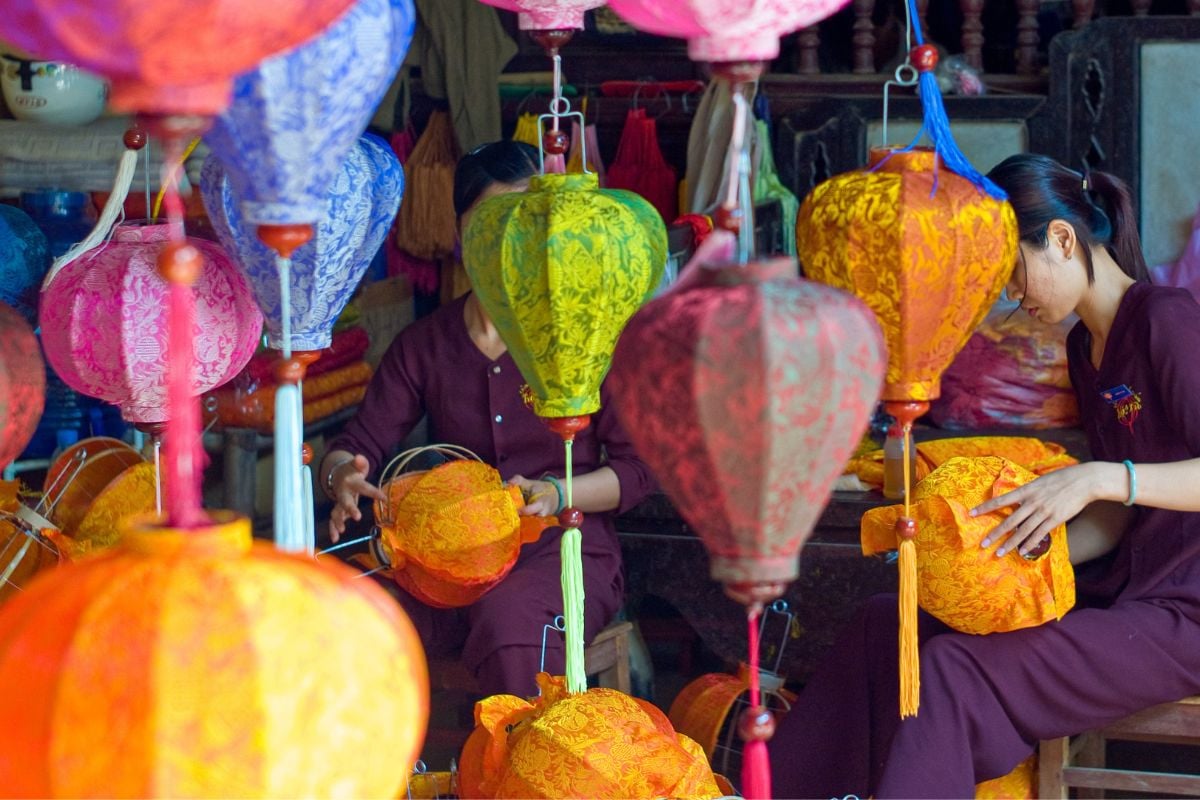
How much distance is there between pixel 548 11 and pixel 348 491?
1097 millimetres

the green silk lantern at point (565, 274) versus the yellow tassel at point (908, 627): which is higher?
the green silk lantern at point (565, 274)

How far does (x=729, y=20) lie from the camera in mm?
1249

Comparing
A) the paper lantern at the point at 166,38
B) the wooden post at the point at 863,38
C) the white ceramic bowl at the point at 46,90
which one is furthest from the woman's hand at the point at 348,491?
the wooden post at the point at 863,38

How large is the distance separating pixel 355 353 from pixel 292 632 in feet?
9.87

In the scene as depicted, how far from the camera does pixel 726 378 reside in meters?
1.10

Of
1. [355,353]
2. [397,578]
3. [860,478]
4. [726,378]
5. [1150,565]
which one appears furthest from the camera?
[355,353]

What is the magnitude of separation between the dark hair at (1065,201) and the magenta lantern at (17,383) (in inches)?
51.2

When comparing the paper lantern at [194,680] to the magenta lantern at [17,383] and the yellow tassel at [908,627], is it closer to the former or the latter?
the magenta lantern at [17,383]

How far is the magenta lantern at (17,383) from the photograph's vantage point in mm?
1355

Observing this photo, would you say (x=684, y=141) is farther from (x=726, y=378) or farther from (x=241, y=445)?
(x=726, y=378)

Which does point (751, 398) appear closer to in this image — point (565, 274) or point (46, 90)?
point (565, 274)

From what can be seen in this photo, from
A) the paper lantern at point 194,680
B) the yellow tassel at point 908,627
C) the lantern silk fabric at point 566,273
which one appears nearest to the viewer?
the paper lantern at point 194,680

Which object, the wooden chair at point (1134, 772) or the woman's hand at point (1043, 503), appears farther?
the wooden chair at point (1134, 772)

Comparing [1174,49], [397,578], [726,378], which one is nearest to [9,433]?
[726,378]
